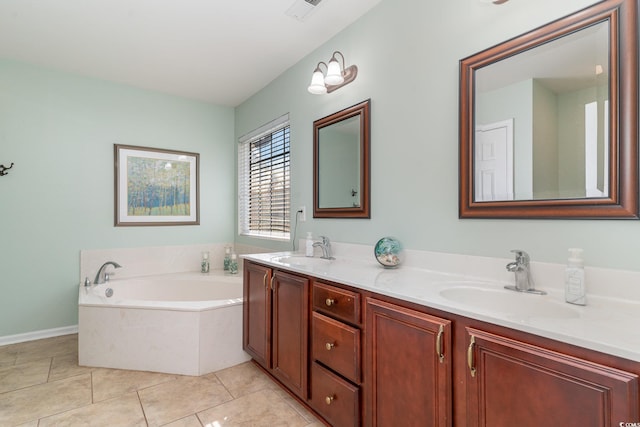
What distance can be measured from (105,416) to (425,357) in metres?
1.88

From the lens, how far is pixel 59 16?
219 cm

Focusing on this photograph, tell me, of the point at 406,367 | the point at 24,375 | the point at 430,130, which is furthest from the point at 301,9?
the point at 24,375

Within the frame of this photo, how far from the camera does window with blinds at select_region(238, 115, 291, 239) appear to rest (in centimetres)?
311

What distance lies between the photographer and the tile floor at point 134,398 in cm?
180

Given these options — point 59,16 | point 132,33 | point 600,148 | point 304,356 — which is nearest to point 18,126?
point 59,16

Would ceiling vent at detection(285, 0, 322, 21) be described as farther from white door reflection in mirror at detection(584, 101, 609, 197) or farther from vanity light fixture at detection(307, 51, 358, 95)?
white door reflection in mirror at detection(584, 101, 609, 197)

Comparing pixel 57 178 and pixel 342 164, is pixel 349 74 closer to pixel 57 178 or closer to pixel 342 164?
pixel 342 164

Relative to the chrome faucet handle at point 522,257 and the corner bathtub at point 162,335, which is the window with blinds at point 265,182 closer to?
the corner bathtub at point 162,335

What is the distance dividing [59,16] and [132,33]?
436 mm

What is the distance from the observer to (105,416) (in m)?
1.83

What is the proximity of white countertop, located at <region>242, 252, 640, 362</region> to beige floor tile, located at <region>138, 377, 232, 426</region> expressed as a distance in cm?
97

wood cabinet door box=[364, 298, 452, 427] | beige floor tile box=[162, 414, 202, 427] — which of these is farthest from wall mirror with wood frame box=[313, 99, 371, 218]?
beige floor tile box=[162, 414, 202, 427]

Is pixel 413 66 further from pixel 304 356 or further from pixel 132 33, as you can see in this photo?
pixel 132 33

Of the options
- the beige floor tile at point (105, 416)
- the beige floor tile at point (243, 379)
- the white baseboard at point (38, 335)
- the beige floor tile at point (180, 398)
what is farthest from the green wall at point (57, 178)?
the beige floor tile at point (243, 379)
